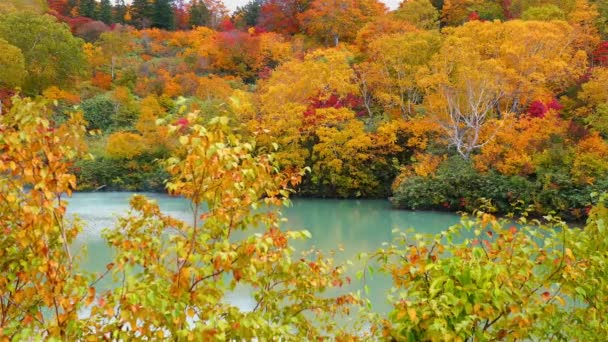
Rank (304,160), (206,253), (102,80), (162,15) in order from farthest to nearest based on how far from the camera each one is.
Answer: (162,15)
(102,80)
(304,160)
(206,253)

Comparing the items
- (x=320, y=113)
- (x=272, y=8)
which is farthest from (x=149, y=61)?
(x=320, y=113)

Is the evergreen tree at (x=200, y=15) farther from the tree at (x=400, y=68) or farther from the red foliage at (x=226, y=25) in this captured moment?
the tree at (x=400, y=68)

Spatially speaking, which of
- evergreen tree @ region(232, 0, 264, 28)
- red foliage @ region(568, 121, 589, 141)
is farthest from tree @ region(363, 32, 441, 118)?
evergreen tree @ region(232, 0, 264, 28)

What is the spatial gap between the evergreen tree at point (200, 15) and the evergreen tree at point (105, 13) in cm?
485

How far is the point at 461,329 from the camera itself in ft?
7.09

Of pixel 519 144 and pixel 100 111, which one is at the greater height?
pixel 519 144

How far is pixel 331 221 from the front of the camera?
44.6 ft

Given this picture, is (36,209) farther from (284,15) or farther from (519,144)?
(284,15)

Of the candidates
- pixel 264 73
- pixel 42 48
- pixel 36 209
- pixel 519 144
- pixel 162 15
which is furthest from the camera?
pixel 162 15

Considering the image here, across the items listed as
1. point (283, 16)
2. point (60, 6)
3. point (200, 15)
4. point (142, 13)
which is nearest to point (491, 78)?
point (283, 16)

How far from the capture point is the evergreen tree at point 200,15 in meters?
37.2

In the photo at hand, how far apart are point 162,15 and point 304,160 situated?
24051 millimetres

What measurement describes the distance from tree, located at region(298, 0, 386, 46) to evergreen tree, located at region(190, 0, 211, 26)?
11.1 meters

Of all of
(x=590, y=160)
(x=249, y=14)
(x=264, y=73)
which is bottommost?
(x=590, y=160)
